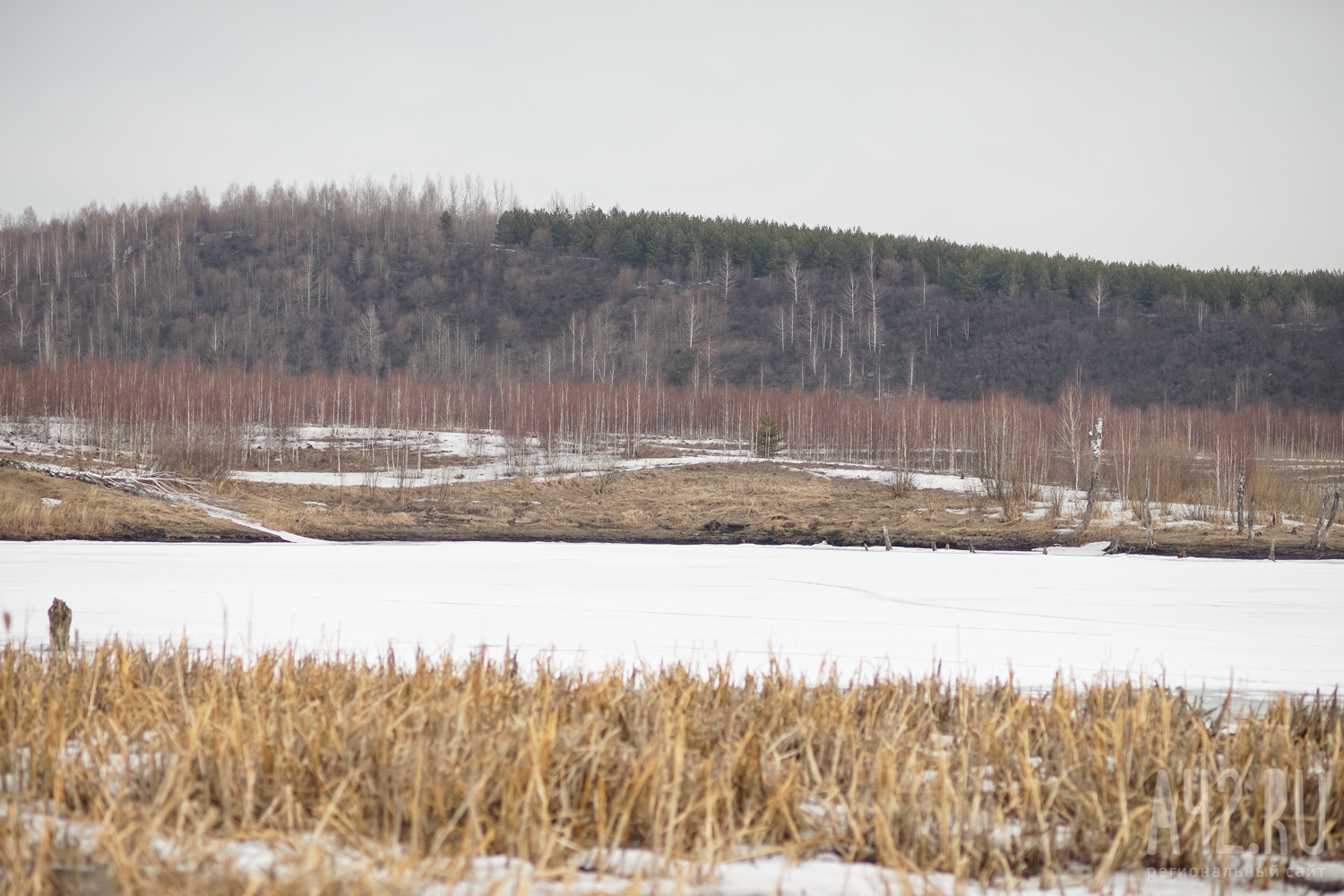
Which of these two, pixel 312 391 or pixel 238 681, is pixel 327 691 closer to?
pixel 238 681

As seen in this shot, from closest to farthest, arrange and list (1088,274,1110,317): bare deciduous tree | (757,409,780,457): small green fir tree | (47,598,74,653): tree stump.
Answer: (47,598,74,653): tree stump, (757,409,780,457): small green fir tree, (1088,274,1110,317): bare deciduous tree

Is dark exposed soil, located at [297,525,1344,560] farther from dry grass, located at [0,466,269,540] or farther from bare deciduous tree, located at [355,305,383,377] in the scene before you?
bare deciduous tree, located at [355,305,383,377]

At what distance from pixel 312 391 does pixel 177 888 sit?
5902 cm

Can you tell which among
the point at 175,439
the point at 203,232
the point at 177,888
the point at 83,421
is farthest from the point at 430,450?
the point at 203,232

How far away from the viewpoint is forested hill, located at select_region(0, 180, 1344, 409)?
7731cm

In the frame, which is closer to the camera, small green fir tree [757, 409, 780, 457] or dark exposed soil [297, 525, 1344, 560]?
dark exposed soil [297, 525, 1344, 560]

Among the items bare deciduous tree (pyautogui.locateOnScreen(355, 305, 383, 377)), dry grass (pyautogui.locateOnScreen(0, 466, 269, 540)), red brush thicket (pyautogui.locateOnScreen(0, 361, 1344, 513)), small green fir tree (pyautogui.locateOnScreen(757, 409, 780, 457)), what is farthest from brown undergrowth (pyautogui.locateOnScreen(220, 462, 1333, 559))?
bare deciduous tree (pyautogui.locateOnScreen(355, 305, 383, 377))

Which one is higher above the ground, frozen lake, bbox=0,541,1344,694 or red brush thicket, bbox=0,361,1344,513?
red brush thicket, bbox=0,361,1344,513

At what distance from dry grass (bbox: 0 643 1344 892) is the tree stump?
33.5 inches

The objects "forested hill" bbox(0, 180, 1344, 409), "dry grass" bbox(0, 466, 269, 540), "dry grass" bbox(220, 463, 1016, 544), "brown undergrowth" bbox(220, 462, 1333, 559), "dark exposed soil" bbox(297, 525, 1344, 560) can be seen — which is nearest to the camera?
"dry grass" bbox(0, 466, 269, 540)

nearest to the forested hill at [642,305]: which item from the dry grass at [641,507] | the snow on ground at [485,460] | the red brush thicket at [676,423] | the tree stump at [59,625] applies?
the red brush thicket at [676,423]

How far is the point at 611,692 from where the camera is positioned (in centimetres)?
416

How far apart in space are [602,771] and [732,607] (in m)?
6.03

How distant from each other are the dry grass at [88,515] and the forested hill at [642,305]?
4910 cm
